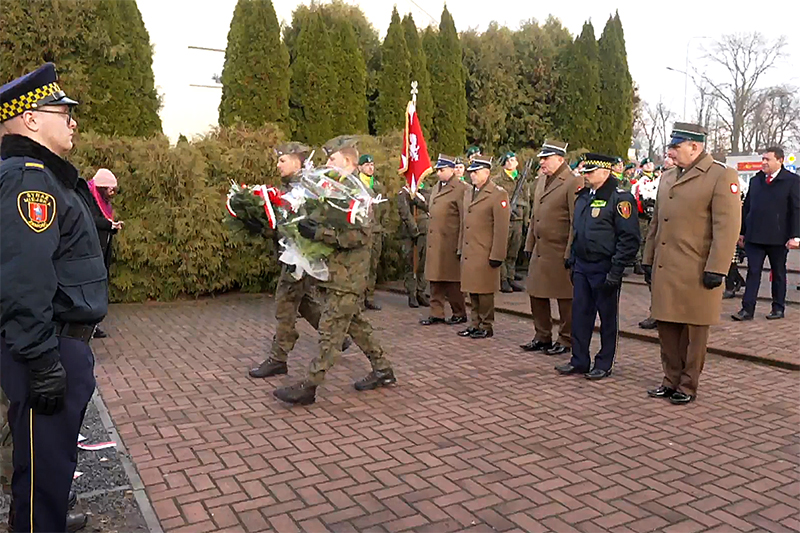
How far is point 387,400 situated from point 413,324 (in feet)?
10.7

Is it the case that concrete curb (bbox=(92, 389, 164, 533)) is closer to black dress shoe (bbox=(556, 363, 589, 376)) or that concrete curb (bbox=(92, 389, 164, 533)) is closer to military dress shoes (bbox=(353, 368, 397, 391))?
military dress shoes (bbox=(353, 368, 397, 391))

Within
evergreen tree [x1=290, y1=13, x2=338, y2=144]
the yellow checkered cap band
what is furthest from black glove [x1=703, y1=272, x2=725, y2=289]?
evergreen tree [x1=290, y1=13, x2=338, y2=144]

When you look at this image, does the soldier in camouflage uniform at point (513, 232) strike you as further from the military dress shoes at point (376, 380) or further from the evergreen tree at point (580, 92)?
the evergreen tree at point (580, 92)

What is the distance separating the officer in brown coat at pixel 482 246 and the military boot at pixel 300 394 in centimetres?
296

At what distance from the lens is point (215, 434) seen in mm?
4742

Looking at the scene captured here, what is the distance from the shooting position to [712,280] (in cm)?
511

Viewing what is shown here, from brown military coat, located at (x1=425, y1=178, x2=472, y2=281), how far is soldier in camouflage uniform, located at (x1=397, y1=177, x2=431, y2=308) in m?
1.01

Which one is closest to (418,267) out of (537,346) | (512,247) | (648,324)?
(512,247)

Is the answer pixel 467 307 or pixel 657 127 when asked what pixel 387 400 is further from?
pixel 657 127

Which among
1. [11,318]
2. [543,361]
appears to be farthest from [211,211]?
[11,318]

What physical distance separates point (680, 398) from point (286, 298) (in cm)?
339

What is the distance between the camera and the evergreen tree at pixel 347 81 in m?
13.9

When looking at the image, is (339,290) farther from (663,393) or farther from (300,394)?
(663,393)

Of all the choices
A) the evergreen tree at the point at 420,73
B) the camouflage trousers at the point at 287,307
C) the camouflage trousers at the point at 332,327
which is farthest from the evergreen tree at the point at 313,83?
the camouflage trousers at the point at 332,327
